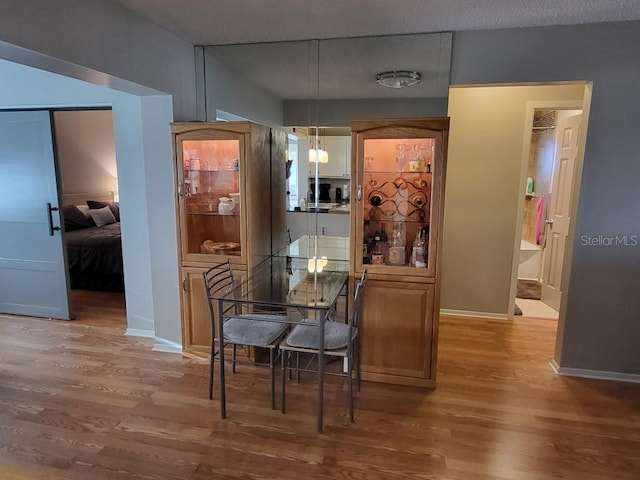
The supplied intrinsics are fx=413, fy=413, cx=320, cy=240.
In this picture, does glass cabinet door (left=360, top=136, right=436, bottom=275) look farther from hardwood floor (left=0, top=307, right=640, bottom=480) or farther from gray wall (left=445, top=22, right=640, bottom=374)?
hardwood floor (left=0, top=307, right=640, bottom=480)

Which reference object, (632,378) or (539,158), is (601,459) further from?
(539,158)

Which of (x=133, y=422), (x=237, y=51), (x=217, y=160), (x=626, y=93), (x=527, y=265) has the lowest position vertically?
(x=133, y=422)

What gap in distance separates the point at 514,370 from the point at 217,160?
2827 mm

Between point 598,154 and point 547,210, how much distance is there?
107 inches

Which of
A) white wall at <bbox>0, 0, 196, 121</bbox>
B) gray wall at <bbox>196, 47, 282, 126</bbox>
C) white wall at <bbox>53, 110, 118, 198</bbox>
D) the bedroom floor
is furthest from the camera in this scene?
white wall at <bbox>53, 110, 118, 198</bbox>

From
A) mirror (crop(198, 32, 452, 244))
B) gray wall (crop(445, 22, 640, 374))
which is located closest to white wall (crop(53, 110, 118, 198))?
mirror (crop(198, 32, 452, 244))

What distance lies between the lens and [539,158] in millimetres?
5613

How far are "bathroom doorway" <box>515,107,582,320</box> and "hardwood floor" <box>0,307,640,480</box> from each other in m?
1.46

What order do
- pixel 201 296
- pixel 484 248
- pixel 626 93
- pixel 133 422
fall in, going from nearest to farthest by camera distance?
1. pixel 133 422
2. pixel 626 93
3. pixel 201 296
4. pixel 484 248

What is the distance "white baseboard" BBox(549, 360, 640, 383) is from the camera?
9.97ft

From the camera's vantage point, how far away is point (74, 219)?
18.3 feet

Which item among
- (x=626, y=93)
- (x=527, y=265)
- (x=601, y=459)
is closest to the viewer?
(x=601, y=459)

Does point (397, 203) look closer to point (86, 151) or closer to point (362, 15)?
point (362, 15)

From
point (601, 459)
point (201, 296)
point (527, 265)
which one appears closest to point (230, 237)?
point (201, 296)
